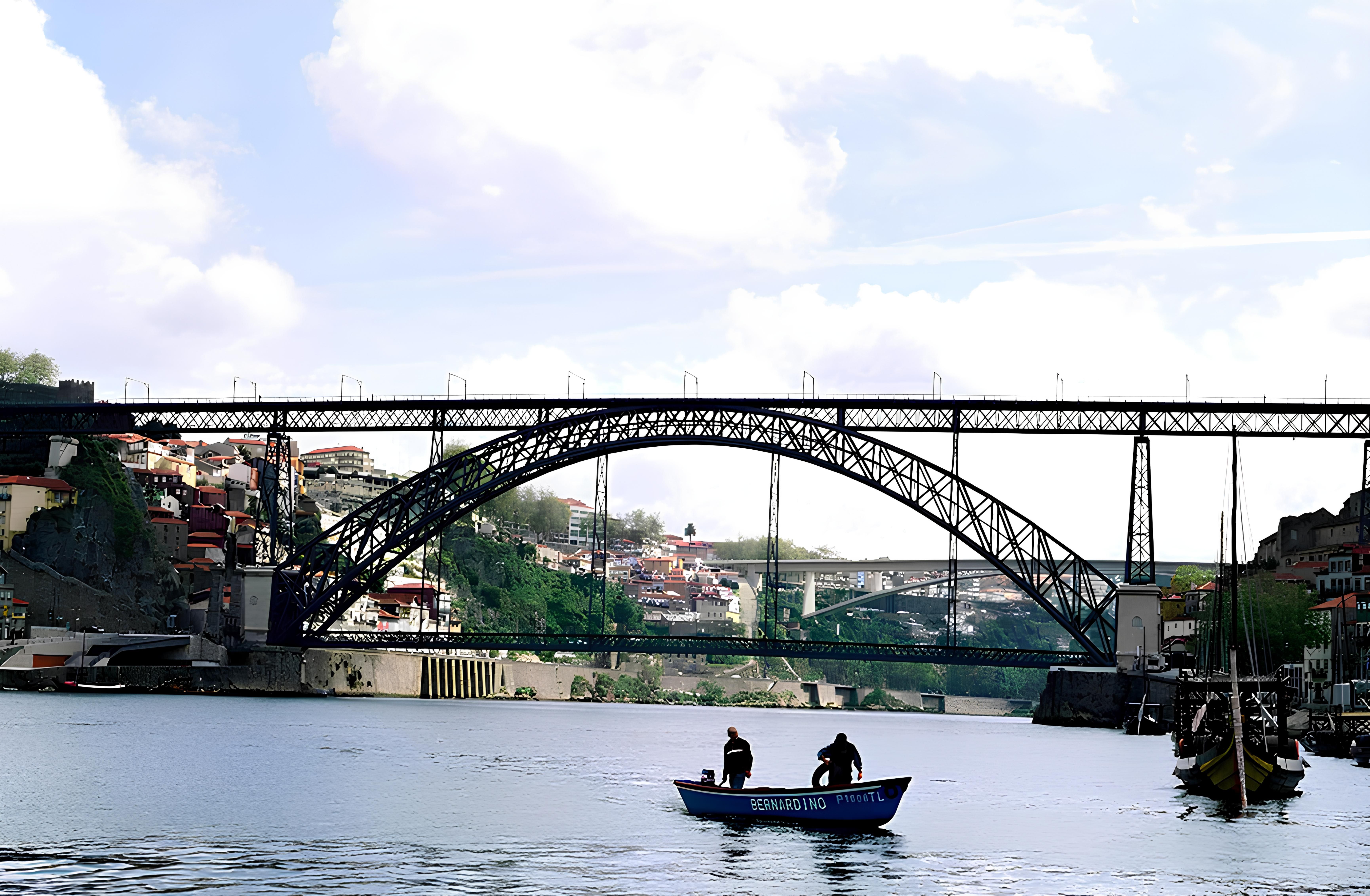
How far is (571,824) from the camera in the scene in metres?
30.5

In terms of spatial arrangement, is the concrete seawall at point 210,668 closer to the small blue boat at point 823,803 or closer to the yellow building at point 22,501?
the yellow building at point 22,501

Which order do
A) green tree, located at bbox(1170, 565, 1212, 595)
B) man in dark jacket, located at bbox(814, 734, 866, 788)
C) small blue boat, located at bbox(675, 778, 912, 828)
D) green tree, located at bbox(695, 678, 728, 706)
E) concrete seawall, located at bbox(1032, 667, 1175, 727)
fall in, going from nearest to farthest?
small blue boat, located at bbox(675, 778, 912, 828)
man in dark jacket, located at bbox(814, 734, 866, 788)
concrete seawall, located at bbox(1032, 667, 1175, 727)
green tree, located at bbox(1170, 565, 1212, 595)
green tree, located at bbox(695, 678, 728, 706)

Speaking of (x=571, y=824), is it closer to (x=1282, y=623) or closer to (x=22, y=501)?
(x=1282, y=623)

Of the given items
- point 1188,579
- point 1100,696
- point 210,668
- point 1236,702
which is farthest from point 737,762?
point 1188,579

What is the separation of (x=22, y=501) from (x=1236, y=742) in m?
86.6

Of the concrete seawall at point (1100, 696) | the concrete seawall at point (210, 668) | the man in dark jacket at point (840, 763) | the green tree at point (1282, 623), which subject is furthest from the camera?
the concrete seawall at point (210, 668)

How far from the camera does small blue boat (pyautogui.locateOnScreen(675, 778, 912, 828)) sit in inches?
1105

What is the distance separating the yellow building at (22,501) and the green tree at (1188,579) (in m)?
75.5

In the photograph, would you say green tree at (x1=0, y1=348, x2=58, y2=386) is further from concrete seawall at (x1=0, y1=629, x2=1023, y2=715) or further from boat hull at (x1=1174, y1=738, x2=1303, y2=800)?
boat hull at (x1=1174, y1=738, x2=1303, y2=800)

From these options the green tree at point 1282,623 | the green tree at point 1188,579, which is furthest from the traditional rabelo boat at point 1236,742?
the green tree at point 1188,579

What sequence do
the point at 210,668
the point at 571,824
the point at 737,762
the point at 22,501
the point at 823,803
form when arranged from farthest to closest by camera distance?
the point at 22,501 < the point at 210,668 < the point at 571,824 < the point at 737,762 < the point at 823,803

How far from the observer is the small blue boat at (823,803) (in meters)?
28.1

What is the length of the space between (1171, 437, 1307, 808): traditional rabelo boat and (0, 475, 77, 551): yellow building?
265 ft

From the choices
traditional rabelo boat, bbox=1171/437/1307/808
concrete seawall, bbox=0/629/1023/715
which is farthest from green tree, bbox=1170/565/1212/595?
traditional rabelo boat, bbox=1171/437/1307/808
